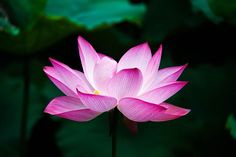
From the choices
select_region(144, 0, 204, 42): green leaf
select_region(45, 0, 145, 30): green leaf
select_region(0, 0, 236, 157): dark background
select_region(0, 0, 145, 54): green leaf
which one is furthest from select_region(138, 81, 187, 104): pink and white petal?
select_region(144, 0, 204, 42): green leaf

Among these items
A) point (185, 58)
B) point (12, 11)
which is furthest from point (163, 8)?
point (12, 11)

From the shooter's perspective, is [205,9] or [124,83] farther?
[205,9]

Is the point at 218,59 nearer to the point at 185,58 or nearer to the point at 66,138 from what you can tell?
the point at 185,58

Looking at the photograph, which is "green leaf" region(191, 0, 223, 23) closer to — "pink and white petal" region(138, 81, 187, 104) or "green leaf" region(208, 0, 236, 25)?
"green leaf" region(208, 0, 236, 25)

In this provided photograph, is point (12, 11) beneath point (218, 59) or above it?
above

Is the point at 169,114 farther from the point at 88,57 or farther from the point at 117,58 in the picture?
the point at 117,58

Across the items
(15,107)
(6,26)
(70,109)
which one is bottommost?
(15,107)

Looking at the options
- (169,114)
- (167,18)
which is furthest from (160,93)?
(167,18)
